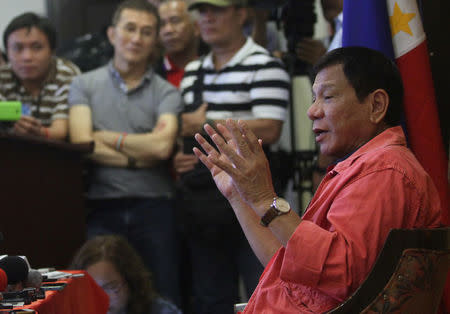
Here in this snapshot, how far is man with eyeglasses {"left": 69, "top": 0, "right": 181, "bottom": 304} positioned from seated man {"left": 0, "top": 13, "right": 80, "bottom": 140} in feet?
0.34

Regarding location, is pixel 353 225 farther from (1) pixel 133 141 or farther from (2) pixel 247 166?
(1) pixel 133 141

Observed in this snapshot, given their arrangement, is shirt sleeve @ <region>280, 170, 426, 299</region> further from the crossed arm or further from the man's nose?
the crossed arm

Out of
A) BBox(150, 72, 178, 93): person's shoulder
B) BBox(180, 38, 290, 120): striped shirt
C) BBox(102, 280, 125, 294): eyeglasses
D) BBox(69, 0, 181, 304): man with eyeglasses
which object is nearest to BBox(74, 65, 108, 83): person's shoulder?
BBox(69, 0, 181, 304): man with eyeglasses

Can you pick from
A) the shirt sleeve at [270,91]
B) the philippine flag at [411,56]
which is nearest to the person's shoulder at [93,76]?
the shirt sleeve at [270,91]

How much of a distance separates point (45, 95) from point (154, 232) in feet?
3.12

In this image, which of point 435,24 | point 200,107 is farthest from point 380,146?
point 200,107

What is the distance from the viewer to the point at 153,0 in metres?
4.60

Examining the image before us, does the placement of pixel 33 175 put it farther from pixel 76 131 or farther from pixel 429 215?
pixel 429 215

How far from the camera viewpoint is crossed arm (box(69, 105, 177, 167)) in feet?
11.2

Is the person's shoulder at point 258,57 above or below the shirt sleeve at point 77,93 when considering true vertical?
above

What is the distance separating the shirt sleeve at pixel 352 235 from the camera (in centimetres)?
155

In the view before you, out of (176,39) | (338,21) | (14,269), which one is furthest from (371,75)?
(176,39)

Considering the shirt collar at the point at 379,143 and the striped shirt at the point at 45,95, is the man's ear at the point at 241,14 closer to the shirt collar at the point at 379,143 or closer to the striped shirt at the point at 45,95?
the striped shirt at the point at 45,95

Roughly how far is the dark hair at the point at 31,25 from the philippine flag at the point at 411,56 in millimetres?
1920
